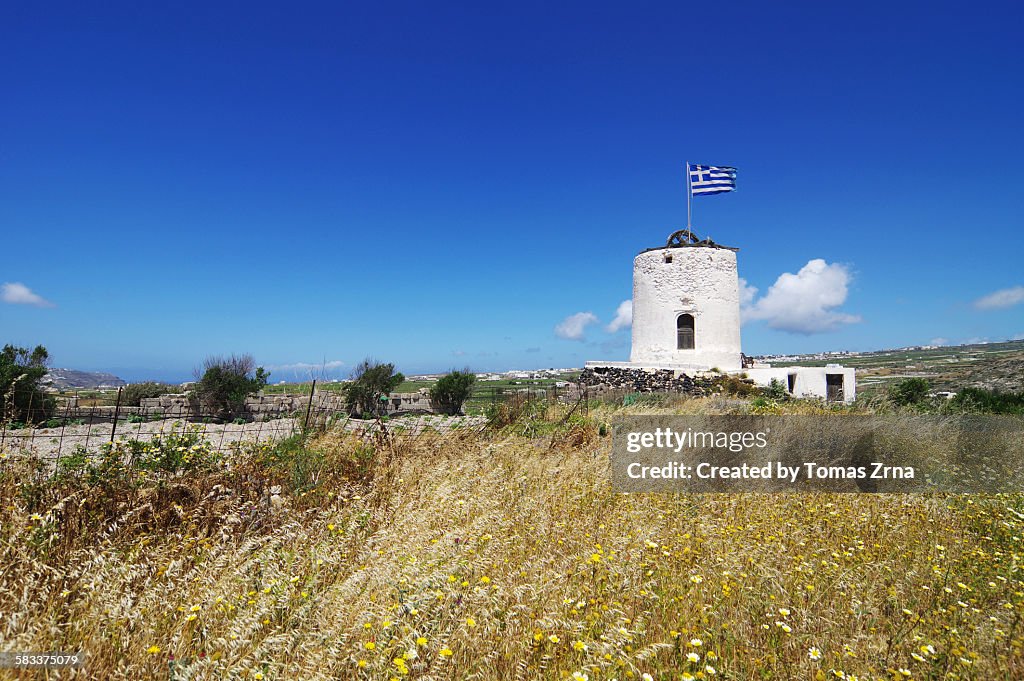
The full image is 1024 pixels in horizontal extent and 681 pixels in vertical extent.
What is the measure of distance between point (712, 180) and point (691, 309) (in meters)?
5.17

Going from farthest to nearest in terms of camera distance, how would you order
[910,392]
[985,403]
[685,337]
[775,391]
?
1. [685,337]
2. [775,391]
3. [910,392]
4. [985,403]

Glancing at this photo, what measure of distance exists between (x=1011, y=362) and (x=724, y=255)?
1004cm

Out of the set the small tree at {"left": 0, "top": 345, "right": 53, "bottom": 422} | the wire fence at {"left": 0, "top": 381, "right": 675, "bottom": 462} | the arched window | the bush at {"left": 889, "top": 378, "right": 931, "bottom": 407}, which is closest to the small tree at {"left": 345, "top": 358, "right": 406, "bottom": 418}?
the wire fence at {"left": 0, "top": 381, "right": 675, "bottom": 462}

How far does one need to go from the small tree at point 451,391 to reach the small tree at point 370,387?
1.73 metres

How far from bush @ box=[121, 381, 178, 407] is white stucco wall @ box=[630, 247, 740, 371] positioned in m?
18.7

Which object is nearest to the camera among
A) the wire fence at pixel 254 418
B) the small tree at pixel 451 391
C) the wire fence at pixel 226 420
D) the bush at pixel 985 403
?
the wire fence at pixel 226 420

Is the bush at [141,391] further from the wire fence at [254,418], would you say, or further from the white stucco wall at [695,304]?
the white stucco wall at [695,304]

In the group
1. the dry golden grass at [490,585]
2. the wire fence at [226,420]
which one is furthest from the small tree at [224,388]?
the dry golden grass at [490,585]

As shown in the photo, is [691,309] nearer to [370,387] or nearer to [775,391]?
[775,391]

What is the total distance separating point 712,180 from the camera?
20188 millimetres

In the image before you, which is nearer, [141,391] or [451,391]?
[451,391]

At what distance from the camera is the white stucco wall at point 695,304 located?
794 inches

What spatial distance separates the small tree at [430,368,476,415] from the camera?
1833 cm

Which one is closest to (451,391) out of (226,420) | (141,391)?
(226,420)
